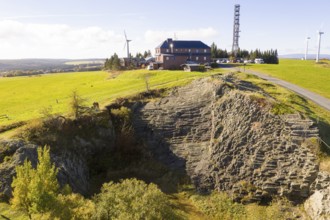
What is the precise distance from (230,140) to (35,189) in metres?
31.7

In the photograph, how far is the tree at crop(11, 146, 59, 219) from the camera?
23.4 m

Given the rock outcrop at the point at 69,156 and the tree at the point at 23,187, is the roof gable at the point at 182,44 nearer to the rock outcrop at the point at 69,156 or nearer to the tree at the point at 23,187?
the rock outcrop at the point at 69,156

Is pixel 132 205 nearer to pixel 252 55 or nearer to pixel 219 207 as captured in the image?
pixel 219 207

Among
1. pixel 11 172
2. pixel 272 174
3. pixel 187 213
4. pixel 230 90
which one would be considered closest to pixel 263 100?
pixel 230 90

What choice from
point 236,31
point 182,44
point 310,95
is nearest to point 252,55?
point 236,31

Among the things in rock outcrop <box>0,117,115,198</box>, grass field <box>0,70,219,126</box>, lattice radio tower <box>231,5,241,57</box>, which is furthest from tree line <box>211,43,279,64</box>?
rock outcrop <box>0,117,115,198</box>

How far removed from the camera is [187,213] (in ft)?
130

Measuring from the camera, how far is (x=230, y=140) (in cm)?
4656

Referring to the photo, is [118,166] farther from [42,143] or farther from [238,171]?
[238,171]

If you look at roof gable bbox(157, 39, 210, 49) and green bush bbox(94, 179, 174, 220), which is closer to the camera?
green bush bbox(94, 179, 174, 220)

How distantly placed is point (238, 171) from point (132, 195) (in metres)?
22.6

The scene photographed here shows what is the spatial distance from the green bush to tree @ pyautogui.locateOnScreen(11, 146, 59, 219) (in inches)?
174

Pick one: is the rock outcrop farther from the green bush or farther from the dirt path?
the dirt path

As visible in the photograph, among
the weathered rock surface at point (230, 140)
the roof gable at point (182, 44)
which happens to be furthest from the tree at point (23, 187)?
the roof gable at point (182, 44)
